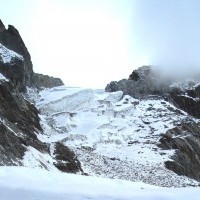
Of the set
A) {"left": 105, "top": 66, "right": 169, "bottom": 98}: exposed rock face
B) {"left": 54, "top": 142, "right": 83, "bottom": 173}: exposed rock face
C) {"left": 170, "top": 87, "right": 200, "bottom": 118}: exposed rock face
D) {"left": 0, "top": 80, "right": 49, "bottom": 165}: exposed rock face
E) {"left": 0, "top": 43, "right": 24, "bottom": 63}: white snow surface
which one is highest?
{"left": 0, "top": 43, "right": 24, "bottom": 63}: white snow surface

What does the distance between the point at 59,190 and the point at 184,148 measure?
59.4 m

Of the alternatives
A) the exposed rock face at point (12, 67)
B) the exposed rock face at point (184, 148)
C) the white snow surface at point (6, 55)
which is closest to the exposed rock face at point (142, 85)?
the exposed rock face at point (184, 148)

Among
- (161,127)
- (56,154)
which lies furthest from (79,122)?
(56,154)

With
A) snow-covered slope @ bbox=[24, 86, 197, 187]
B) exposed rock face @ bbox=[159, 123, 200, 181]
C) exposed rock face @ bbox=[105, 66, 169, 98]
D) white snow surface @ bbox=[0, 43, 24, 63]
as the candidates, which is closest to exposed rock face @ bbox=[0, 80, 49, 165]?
snow-covered slope @ bbox=[24, 86, 197, 187]

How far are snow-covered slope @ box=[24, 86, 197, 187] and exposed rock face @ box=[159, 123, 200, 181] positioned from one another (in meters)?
1.37

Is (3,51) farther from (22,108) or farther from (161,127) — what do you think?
(161,127)

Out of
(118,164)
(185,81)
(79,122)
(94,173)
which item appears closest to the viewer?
(94,173)

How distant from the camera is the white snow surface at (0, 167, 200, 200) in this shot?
740 centimetres

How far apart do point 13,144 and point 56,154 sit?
1333 cm

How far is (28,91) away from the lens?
84.8 meters

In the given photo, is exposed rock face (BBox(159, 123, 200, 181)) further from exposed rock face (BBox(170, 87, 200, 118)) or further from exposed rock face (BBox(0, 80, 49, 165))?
exposed rock face (BBox(0, 80, 49, 165))

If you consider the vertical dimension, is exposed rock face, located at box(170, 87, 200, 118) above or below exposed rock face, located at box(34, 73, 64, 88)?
below

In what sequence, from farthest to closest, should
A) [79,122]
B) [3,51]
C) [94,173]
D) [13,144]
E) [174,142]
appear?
[3,51] → [79,122] → [174,142] → [94,173] → [13,144]

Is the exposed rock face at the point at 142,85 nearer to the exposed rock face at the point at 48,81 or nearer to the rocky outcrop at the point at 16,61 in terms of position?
the exposed rock face at the point at 48,81
